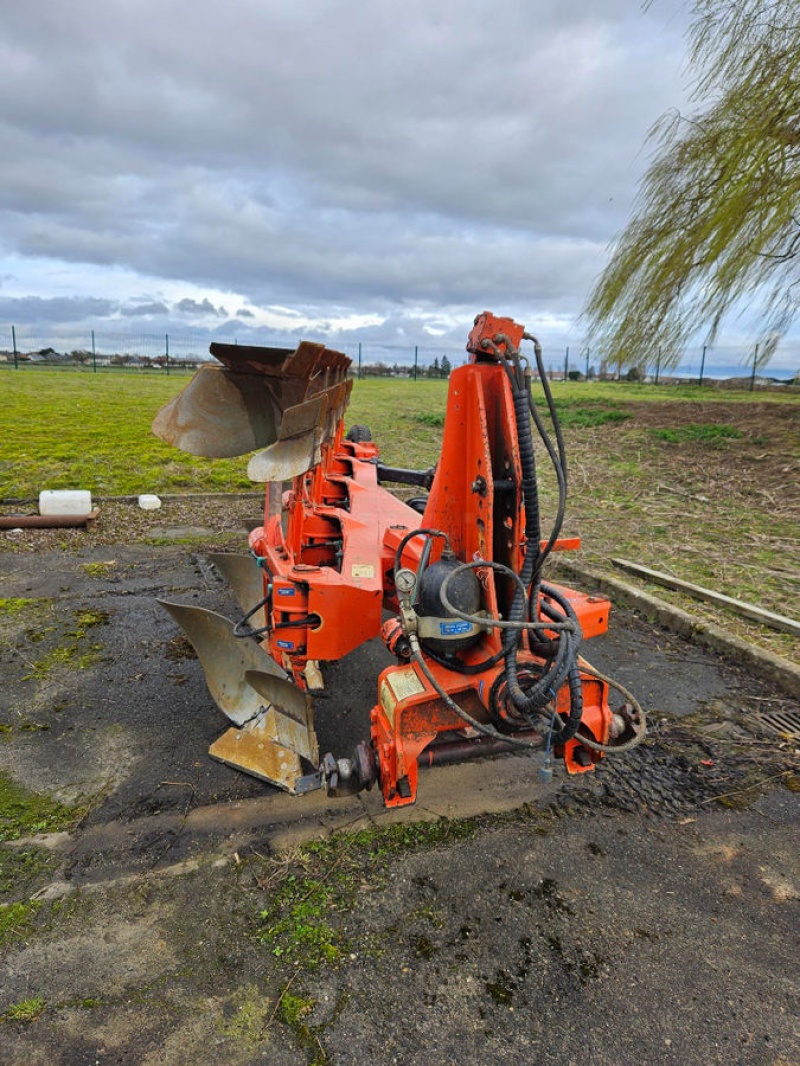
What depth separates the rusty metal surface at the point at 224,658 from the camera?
352cm

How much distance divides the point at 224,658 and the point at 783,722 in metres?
3.12

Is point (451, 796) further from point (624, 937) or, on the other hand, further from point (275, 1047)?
point (275, 1047)

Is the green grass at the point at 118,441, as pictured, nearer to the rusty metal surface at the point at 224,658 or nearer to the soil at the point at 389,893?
the soil at the point at 389,893

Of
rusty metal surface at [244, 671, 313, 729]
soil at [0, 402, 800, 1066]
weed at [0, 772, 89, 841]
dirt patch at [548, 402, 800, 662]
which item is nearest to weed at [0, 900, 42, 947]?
soil at [0, 402, 800, 1066]

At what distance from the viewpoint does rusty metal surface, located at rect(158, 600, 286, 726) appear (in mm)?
3521

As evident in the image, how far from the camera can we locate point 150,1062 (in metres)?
1.82

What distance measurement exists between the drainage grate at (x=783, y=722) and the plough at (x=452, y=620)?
140 centimetres

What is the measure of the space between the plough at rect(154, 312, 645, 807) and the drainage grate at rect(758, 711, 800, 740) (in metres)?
1.40

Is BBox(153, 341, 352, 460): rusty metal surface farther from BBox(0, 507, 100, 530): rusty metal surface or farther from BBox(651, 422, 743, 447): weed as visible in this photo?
BBox(651, 422, 743, 447): weed

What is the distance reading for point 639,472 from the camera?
392 inches

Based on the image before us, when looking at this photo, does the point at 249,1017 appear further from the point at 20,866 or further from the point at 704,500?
the point at 704,500

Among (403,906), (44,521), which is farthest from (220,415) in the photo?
(44,521)

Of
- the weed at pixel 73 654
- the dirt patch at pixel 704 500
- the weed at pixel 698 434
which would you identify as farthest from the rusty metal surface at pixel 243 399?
the weed at pixel 698 434

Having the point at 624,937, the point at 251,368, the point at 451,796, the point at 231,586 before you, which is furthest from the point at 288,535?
the point at 624,937
